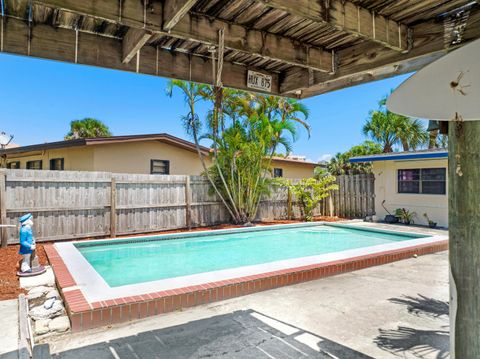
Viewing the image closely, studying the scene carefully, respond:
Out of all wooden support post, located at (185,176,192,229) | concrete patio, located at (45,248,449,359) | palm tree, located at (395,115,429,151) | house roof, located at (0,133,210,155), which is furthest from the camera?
palm tree, located at (395,115,429,151)

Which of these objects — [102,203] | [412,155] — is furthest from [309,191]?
[102,203]

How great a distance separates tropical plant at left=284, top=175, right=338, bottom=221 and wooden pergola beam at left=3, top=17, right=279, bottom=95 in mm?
11384

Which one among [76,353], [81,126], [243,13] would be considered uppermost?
[81,126]

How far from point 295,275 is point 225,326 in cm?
185

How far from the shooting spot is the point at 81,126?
2461 centimetres

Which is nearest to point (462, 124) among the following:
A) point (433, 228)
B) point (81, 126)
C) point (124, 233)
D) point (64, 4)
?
point (64, 4)

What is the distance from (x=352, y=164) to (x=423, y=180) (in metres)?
7.63

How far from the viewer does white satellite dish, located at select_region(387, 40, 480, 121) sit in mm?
1446

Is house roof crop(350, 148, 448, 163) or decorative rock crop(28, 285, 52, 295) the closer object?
decorative rock crop(28, 285, 52, 295)

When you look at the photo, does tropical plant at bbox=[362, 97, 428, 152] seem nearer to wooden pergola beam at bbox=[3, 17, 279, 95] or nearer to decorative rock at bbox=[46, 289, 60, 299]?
wooden pergola beam at bbox=[3, 17, 279, 95]

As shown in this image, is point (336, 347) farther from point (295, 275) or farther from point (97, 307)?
point (97, 307)

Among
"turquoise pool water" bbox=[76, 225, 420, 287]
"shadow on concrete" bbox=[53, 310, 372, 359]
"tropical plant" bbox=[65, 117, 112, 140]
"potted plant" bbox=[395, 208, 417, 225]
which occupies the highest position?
"tropical plant" bbox=[65, 117, 112, 140]

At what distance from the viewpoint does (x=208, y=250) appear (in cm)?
866

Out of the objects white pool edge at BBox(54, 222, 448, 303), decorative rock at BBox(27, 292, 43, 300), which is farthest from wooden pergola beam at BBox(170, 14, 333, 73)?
decorative rock at BBox(27, 292, 43, 300)
